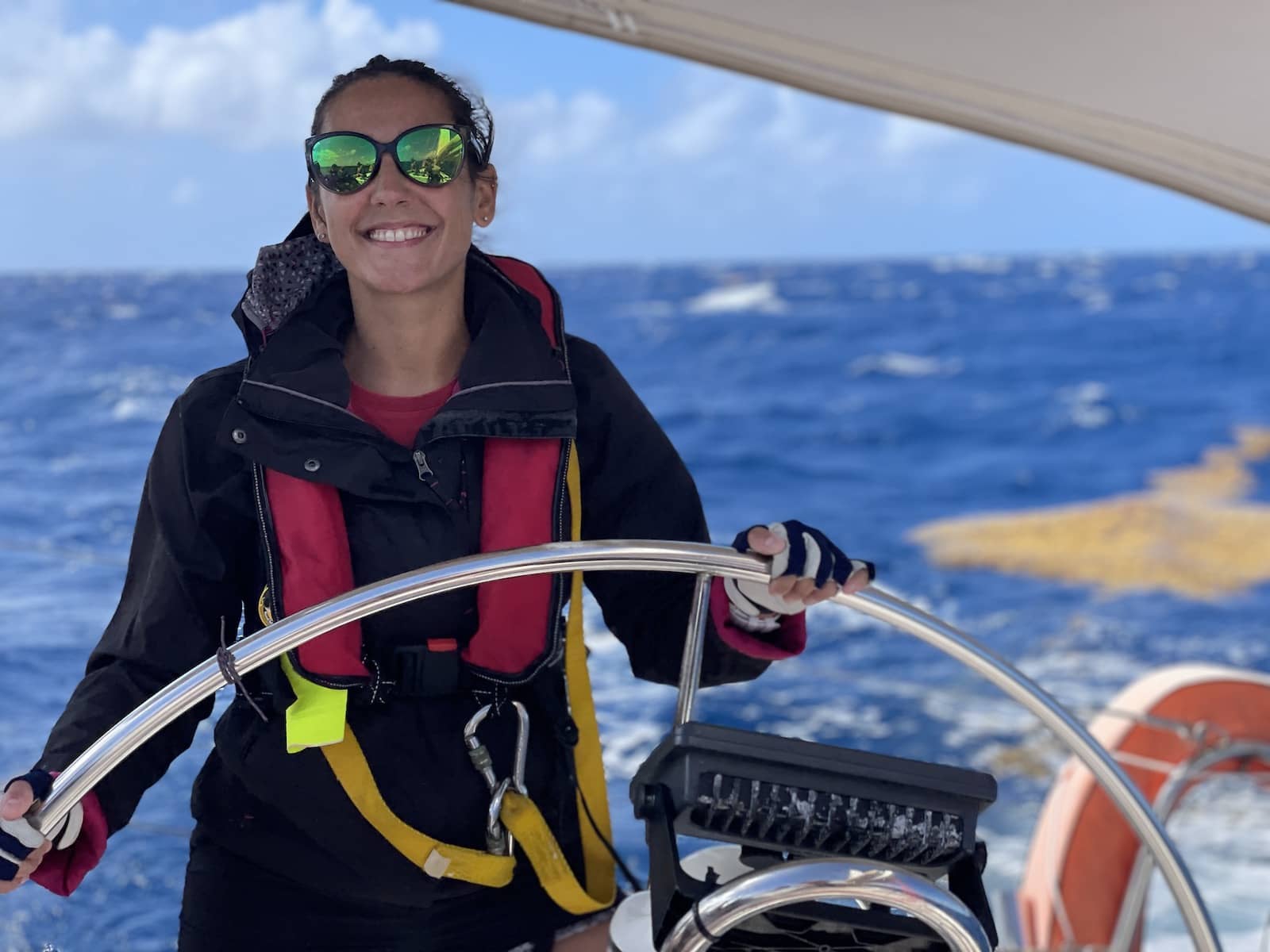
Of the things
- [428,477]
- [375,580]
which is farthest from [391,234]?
[375,580]

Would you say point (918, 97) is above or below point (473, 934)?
above

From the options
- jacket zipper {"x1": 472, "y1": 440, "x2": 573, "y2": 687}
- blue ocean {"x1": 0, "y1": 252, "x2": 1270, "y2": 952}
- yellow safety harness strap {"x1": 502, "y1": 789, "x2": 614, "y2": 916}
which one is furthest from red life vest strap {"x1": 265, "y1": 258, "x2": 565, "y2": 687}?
blue ocean {"x1": 0, "y1": 252, "x2": 1270, "y2": 952}

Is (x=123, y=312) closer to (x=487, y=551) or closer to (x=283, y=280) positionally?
(x=283, y=280)

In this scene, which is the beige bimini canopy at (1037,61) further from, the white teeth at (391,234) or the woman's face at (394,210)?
the white teeth at (391,234)

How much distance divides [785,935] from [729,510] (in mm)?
12938

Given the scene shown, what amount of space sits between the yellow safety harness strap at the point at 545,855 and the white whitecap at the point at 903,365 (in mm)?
20027

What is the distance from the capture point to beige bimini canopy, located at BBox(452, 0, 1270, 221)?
145 cm

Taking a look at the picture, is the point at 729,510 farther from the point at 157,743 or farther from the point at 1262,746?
the point at 157,743

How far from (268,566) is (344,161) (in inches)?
15.6

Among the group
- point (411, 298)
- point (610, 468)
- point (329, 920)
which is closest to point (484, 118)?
point (411, 298)

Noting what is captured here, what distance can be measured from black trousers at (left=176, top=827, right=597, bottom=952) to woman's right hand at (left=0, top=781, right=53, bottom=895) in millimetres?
278

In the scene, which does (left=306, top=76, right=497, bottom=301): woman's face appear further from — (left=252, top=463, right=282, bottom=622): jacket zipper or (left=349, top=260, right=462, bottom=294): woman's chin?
(left=252, top=463, right=282, bottom=622): jacket zipper

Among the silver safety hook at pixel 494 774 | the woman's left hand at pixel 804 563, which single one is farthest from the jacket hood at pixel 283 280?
the woman's left hand at pixel 804 563

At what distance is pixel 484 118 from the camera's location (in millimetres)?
1418
